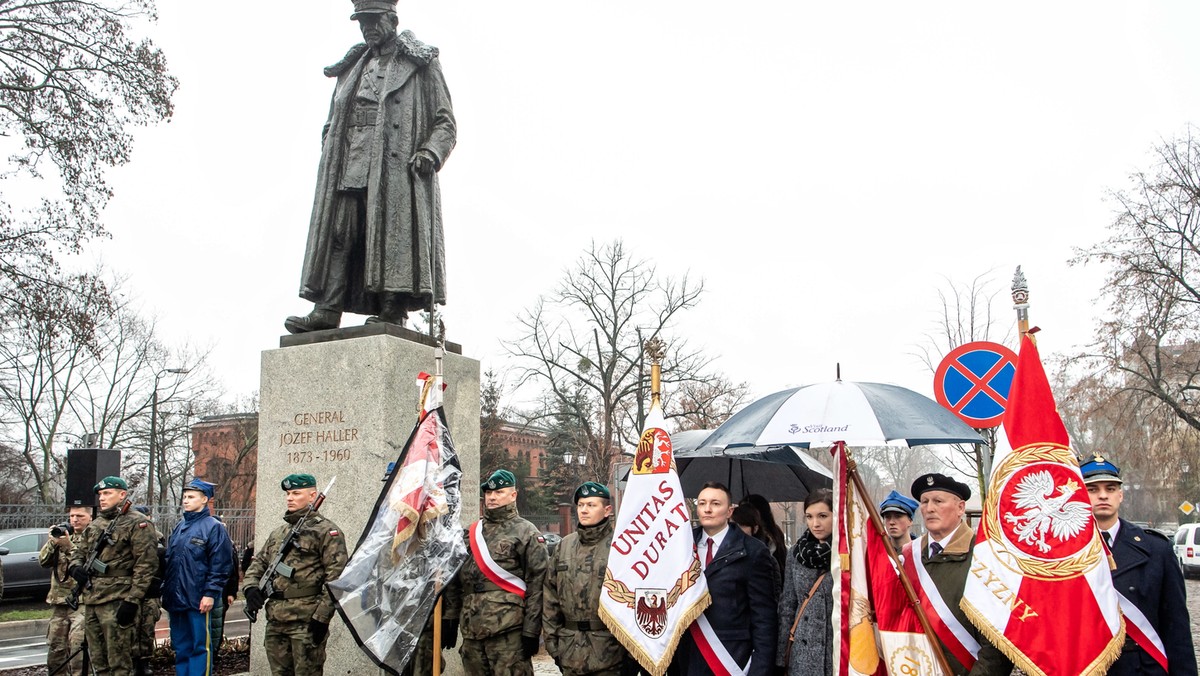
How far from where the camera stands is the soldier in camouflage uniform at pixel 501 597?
5637 mm

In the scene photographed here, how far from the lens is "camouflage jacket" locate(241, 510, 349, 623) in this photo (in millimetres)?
6176

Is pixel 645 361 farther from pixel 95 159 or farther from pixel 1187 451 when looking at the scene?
pixel 95 159

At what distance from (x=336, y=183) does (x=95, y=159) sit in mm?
11507

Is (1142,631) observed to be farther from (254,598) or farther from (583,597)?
(254,598)

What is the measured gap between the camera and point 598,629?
529 centimetres

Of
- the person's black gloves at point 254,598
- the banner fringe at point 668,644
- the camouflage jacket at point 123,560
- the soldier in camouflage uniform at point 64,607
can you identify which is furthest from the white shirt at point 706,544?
the soldier in camouflage uniform at point 64,607

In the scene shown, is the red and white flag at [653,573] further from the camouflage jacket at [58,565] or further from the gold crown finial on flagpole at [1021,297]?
the camouflage jacket at [58,565]

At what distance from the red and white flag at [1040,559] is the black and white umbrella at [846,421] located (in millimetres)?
451

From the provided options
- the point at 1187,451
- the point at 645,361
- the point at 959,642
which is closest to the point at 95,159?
the point at 959,642

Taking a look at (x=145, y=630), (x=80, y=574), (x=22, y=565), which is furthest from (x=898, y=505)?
(x=22, y=565)

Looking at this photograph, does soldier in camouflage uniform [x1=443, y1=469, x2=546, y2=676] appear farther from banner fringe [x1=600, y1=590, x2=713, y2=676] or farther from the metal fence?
the metal fence

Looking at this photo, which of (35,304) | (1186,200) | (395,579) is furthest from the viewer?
(1186,200)

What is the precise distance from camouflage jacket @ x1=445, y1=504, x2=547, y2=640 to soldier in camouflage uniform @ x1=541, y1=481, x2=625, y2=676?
0.15 meters

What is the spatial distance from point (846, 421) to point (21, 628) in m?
14.3
